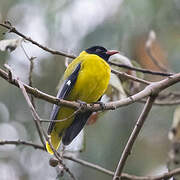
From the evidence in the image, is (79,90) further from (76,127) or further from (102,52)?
(102,52)

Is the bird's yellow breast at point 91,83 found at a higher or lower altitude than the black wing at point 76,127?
higher

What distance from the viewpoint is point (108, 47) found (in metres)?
5.78

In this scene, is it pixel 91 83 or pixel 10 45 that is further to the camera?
pixel 91 83

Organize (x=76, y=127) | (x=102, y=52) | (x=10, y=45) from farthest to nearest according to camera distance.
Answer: (x=102, y=52), (x=76, y=127), (x=10, y=45)

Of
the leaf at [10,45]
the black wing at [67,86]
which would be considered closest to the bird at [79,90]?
the black wing at [67,86]

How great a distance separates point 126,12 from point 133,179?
9.83 ft

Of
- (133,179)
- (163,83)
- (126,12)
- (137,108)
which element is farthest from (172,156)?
(137,108)

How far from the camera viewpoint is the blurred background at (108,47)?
19.4 ft

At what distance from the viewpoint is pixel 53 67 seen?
684 centimetres

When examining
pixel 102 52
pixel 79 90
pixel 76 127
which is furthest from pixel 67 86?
pixel 102 52

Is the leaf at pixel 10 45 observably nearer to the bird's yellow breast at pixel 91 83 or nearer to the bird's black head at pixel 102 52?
the bird's yellow breast at pixel 91 83

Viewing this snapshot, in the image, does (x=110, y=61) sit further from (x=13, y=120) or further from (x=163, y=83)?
(x=13, y=120)

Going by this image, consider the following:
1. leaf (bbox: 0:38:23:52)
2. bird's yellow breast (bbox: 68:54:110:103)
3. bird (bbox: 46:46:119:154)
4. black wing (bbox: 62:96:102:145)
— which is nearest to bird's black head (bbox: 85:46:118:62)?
bird (bbox: 46:46:119:154)

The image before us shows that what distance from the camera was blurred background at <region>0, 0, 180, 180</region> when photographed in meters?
5.91
